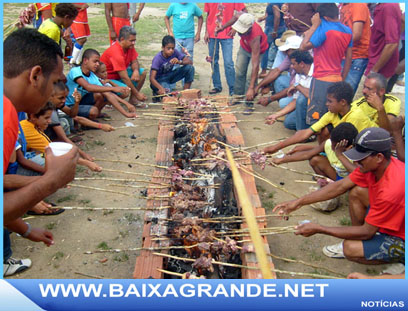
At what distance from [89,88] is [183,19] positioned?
3.56 metres

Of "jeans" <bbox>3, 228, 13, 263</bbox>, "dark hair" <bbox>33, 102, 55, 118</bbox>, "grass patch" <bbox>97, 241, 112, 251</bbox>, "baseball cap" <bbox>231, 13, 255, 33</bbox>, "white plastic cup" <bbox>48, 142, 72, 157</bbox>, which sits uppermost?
"baseball cap" <bbox>231, 13, 255, 33</bbox>

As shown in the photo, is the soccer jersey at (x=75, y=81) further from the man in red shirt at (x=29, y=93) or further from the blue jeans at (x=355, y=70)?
the blue jeans at (x=355, y=70)

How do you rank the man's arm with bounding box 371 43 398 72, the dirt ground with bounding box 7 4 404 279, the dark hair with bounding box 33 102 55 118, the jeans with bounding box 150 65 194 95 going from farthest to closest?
the jeans with bounding box 150 65 194 95 → the man's arm with bounding box 371 43 398 72 → the dark hair with bounding box 33 102 55 118 → the dirt ground with bounding box 7 4 404 279

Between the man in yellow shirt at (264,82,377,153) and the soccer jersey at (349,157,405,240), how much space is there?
1.70 m

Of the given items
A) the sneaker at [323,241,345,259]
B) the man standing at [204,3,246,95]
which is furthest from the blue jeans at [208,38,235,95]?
the sneaker at [323,241,345,259]

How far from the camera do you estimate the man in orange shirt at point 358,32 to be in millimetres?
7020

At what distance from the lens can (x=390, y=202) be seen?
3.49 metres

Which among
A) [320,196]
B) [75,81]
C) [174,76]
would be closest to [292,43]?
[174,76]

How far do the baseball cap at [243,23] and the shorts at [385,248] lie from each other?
5.40 meters

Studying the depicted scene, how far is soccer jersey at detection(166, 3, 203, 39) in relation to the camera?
915 cm

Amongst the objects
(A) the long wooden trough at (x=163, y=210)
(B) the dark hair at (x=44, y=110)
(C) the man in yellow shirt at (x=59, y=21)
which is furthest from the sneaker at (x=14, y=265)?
(C) the man in yellow shirt at (x=59, y=21)

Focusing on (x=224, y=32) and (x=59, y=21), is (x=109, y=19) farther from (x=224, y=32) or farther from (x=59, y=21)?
(x=224, y=32)

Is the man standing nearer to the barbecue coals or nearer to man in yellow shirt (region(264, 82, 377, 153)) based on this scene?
the barbecue coals

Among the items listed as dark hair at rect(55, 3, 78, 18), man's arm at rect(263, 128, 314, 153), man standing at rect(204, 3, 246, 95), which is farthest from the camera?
man standing at rect(204, 3, 246, 95)
